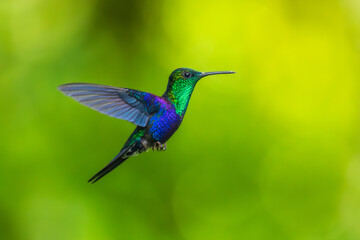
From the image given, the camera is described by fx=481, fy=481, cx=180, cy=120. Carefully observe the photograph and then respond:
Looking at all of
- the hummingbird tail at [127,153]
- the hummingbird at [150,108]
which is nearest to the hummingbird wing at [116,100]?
the hummingbird at [150,108]

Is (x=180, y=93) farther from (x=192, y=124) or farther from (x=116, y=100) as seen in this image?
(x=192, y=124)

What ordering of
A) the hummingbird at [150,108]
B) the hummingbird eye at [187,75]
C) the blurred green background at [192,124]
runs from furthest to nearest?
the blurred green background at [192,124] → the hummingbird eye at [187,75] → the hummingbird at [150,108]

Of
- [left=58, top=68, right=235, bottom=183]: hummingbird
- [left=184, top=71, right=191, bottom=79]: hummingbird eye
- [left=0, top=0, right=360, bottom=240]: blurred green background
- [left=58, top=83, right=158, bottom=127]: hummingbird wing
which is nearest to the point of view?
[left=58, top=83, right=158, bottom=127]: hummingbird wing

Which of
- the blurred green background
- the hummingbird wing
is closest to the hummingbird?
the hummingbird wing

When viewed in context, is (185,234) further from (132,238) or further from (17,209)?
(17,209)

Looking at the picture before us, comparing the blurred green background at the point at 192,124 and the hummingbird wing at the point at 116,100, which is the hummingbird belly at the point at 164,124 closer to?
the hummingbird wing at the point at 116,100

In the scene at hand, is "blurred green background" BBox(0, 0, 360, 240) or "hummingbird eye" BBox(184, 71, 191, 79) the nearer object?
"hummingbird eye" BBox(184, 71, 191, 79)

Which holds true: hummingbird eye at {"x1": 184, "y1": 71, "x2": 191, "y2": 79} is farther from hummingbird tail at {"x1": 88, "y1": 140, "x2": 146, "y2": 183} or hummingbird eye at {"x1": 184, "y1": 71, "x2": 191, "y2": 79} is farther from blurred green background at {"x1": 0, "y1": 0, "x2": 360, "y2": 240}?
blurred green background at {"x1": 0, "y1": 0, "x2": 360, "y2": 240}

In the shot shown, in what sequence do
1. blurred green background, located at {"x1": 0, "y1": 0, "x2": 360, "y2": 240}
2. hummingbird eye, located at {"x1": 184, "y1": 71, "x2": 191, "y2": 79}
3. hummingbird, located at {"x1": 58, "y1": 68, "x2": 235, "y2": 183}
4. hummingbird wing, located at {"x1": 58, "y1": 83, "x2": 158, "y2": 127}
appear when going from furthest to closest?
1. blurred green background, located at {"x1": 0, "y1": 0, "x2": 360, "y2": 240}
2. hummingbird eye, located at {"x1": 184, "y1": 71, "x2": 191, "y2": 79}
3. hummingbird, located at {"x1": 58, "y1": 68, "x2": 235, "y2": 183}
4. hummingbird wing, located at {"x1": 58, "y1": 83, "x2": 158, "y2": 127}
